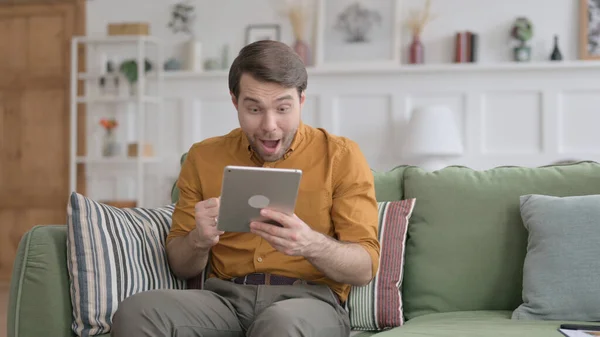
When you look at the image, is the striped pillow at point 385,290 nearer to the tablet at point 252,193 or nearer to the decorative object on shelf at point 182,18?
the tablet at point 252,193

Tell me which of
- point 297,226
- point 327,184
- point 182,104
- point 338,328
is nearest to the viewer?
point 297,226

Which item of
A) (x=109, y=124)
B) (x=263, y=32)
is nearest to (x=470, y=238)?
(x=263, y=32)

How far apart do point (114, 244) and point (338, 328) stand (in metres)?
0.65

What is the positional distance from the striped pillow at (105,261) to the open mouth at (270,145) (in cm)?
44

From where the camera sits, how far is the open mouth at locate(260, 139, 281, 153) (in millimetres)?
2221

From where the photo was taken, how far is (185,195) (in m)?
2.34

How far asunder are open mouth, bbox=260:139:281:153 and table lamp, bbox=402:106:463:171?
2.92 meters

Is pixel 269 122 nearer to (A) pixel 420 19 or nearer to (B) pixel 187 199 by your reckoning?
(B) pixel 187 199

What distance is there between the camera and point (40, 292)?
2139 millimetres

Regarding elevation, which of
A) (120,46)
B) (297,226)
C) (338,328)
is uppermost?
(120,46)

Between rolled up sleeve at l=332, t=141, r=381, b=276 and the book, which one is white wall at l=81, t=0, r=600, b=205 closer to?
rolled up sleeve at l=332, t=141, r=381, b=276

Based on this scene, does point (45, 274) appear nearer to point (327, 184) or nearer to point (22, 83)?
point (327, 184)

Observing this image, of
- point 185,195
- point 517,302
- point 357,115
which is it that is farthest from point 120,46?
point 517,302

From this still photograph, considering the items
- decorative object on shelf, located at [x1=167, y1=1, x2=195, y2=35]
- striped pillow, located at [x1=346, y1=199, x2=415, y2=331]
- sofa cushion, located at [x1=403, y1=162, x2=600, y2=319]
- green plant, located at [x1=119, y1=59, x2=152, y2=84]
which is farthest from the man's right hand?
decorative object on shelf, located at [x1=167, y1=1, x2=195, y2=35]
